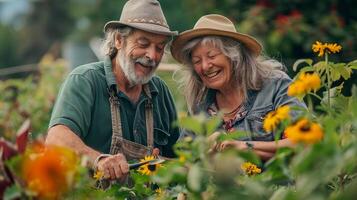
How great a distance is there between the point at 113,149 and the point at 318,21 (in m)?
4.79

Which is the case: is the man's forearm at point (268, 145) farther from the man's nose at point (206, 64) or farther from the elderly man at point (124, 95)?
the elderly man at point (124, 95)

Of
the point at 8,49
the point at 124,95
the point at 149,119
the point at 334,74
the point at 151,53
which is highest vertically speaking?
the point at 334,74

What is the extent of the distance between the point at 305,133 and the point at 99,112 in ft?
7.50

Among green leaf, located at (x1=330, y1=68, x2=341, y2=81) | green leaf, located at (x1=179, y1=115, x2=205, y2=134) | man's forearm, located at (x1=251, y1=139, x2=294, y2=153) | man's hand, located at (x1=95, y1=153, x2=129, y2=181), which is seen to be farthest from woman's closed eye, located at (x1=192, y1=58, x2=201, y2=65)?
green leaf, located at (x1=179, y1=115, x2=205, y2=134)

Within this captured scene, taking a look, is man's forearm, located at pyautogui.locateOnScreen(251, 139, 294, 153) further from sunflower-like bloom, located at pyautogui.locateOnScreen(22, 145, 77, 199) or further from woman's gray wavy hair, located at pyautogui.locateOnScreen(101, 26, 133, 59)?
sunflower-like bloom, located at pyautogui.locateOnScreen(22, 145, 77, 199)

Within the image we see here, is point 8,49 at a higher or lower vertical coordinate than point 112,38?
lower

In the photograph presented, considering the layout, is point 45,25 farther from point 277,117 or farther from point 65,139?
point 277,117

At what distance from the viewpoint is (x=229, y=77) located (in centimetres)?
419

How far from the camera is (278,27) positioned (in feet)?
27.3

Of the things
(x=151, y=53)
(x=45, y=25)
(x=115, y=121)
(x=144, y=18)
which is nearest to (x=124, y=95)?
(x=115, y=121)

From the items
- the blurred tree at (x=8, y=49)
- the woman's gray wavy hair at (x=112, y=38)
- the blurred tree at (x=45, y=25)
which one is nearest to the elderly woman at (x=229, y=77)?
the woman's gray wavy hair at (x=112, y=38)

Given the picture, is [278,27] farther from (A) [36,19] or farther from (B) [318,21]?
(A) [36,19]

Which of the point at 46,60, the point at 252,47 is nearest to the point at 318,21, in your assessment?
the point at 46,60

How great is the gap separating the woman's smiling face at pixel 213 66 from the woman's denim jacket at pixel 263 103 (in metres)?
0.15
